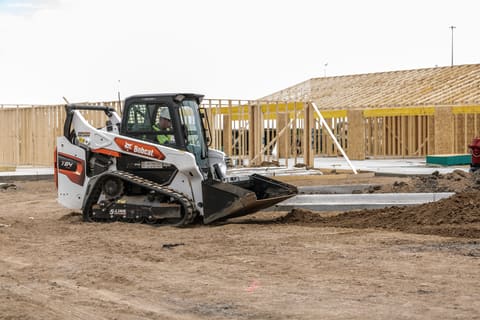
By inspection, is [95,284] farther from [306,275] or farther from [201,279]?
[306,275]

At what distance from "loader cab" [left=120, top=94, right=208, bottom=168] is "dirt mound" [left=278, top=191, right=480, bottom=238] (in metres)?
1.90

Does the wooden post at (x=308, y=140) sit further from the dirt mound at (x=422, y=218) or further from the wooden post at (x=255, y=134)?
the dirt mound at (x=422, y=218)

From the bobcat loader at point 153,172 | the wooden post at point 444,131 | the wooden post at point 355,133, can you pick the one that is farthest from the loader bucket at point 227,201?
the wooden post at point 355,133

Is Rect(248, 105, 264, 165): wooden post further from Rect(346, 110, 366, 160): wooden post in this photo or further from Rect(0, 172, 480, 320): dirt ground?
Rect(0, 172, 480, 320): dirt ground

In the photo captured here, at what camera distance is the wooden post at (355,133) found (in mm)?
35562

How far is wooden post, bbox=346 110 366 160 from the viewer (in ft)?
117

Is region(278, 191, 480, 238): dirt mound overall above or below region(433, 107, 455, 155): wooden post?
below

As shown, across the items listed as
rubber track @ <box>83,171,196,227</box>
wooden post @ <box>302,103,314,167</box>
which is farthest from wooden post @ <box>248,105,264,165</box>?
rubber track @ <box>83,171,196,227</box>

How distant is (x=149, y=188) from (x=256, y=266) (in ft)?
13.1

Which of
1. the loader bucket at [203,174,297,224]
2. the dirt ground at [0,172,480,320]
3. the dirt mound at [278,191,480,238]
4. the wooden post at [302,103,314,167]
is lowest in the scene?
the dirt ground at [0,172,480,320]

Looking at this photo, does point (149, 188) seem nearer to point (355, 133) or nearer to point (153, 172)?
point (153, 172)

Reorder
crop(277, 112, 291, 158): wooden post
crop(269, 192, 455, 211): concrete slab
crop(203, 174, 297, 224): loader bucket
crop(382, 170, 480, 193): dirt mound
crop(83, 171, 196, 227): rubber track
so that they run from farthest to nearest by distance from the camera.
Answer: crop(277, 112, 291, 158): wooden post < crop(382, 170, 480, 193): dirt mound < crop(269, 192, 455, 211): concrete slab < crop(83, 171, 196, 227): rubber track < crop(203, 174, 297, 224): loader bucket

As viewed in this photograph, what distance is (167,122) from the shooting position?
13.4m

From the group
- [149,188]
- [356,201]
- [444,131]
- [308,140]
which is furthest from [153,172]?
[444,131]
